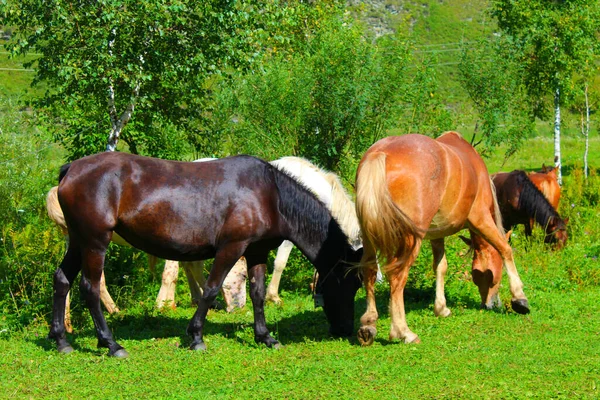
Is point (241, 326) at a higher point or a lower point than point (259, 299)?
lower

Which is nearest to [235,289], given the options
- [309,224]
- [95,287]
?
[309,224]

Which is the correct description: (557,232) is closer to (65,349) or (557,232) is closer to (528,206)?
(528,206)

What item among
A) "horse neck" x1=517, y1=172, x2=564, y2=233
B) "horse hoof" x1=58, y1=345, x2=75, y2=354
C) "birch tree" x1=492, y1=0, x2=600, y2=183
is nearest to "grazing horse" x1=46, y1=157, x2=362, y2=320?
"horse hoof" x1=58, y1=345, x2=75, y2=354

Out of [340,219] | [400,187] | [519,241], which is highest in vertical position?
[400,187]

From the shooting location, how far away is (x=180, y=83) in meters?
11.5

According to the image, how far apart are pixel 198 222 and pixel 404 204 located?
2.16m

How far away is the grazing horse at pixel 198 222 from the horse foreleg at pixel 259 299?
0.04 feet

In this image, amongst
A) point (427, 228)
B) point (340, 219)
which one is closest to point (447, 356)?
point (427, 228)

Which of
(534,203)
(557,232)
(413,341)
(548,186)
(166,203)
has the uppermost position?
(166,203)

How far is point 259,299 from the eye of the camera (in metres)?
7.90

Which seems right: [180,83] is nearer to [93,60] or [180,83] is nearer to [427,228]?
[93,60]

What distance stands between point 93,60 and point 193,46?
1406mm

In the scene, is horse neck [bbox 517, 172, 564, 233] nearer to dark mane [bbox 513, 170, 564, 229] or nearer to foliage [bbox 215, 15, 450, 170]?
dark mane [bbox 513, 170, 564, 229]

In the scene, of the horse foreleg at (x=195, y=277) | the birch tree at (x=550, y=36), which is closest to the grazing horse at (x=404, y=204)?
the horse foreleg at (x=195, y=277)
